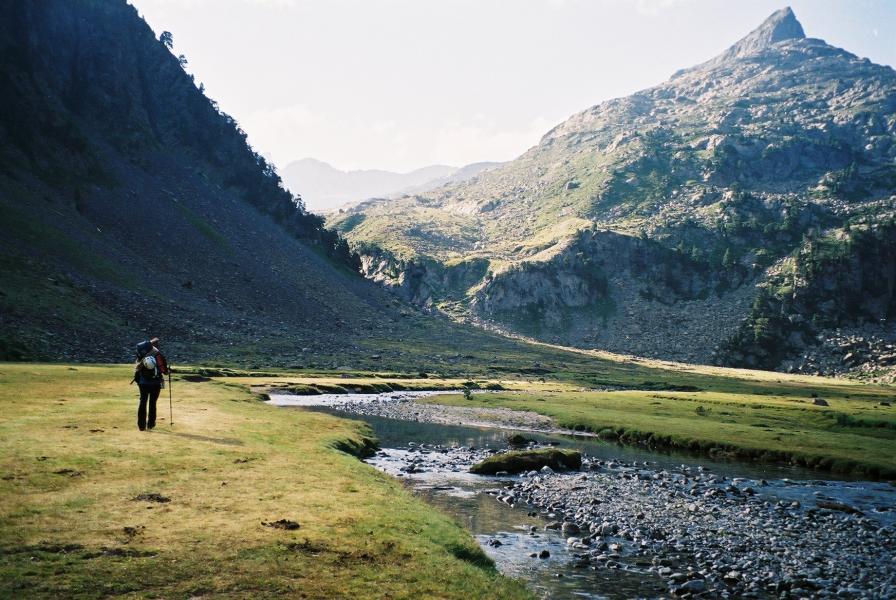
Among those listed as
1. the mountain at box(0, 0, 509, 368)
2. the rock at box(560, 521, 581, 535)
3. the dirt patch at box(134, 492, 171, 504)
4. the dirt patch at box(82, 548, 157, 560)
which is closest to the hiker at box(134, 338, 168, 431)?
the dirt patch at box(134, 492, 171, 504)

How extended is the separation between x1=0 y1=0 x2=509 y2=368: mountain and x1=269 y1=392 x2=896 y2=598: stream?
2693 inches

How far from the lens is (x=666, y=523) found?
31.0m

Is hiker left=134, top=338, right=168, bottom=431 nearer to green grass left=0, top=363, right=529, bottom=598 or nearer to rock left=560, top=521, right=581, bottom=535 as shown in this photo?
green grass left=0, top=363, right=529, bottom=598

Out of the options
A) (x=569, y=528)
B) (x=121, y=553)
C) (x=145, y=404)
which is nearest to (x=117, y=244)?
(x=145, y=404)

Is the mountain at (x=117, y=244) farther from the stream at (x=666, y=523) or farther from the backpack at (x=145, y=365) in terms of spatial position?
the stream at (x=666, y=523)

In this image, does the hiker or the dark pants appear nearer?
the hiker

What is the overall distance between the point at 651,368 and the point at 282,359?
11998cm

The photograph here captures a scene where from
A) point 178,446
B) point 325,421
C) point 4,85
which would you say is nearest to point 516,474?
point 325,421

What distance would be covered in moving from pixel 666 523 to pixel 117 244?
13961cm

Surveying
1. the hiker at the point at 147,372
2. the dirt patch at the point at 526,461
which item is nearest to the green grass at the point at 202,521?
the hiker at the point at 147,372

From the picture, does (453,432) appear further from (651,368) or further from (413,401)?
(651,368)

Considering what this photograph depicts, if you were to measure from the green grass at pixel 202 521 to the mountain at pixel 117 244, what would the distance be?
59552 mm

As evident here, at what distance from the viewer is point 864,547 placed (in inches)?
1103

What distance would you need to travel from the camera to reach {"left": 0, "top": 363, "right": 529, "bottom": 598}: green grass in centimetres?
1527
